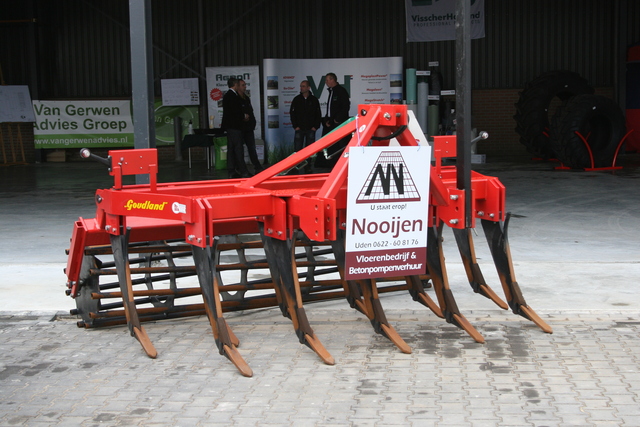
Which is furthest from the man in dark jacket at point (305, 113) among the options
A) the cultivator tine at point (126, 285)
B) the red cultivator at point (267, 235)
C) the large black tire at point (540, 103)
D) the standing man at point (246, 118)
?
the cultivator tine at point (126, 285)

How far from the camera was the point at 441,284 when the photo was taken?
5348mm

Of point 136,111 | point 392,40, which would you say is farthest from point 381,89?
point 136,111

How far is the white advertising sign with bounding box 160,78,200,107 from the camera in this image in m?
19.7

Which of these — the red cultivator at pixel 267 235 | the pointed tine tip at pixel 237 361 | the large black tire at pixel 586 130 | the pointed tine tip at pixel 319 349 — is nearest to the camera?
the pointed tine tip at pixel 237 361

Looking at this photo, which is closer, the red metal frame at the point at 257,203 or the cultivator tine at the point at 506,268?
the red metal frame at the point at 257,203

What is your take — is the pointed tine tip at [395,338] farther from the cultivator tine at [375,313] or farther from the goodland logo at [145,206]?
the goodland logo at [145,206]

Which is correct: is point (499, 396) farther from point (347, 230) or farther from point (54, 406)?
point (54, 406)

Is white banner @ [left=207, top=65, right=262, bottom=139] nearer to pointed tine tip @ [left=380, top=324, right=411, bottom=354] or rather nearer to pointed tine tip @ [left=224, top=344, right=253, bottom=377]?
pointed tine tip @ [left=380, top=324, right=411, bottom=354]

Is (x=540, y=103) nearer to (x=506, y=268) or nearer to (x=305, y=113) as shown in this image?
(x=305, y=113)

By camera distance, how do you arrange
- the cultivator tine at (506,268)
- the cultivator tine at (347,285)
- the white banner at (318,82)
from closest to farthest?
the cultivator tine at (506,268)
the cultivator tine at (347,285)
the white banner at (318,82)

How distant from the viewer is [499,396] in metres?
4.04

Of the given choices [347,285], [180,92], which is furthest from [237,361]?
[180,92]

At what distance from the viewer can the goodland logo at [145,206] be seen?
484 cm

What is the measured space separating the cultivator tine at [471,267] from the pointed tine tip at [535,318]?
0.36 m
